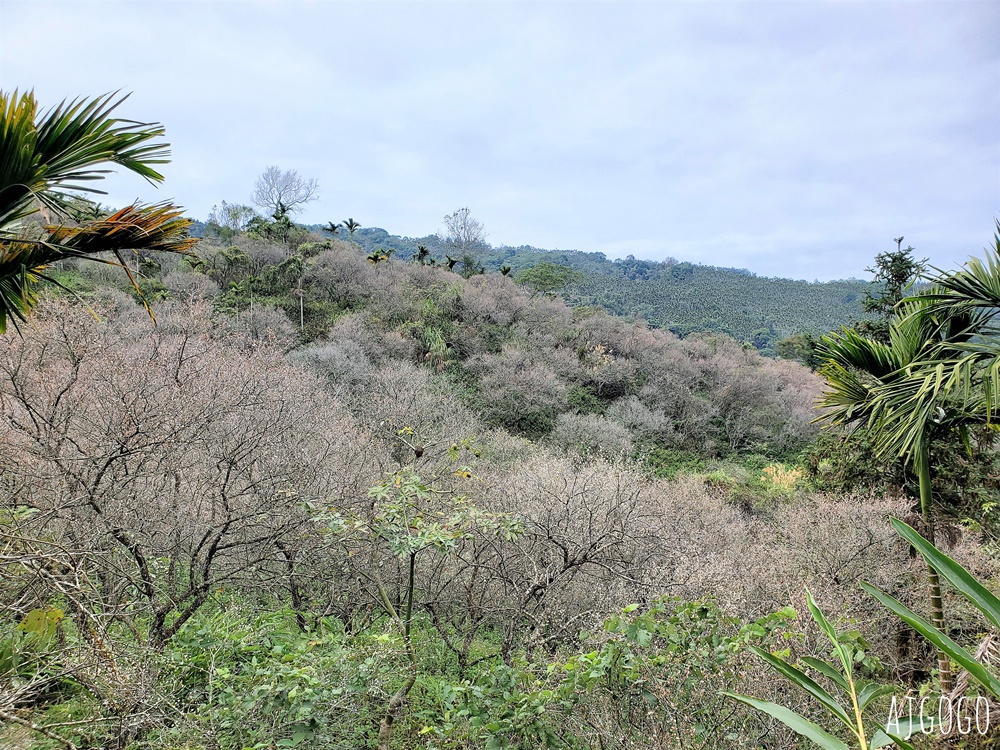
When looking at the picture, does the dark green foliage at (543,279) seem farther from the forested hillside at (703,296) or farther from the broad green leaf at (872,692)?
the broad green leaf at (872,692)

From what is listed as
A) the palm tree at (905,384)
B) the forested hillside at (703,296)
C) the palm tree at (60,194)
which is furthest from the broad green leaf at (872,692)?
the forested hillside at (703,296)

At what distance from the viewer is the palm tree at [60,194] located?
6.59ft

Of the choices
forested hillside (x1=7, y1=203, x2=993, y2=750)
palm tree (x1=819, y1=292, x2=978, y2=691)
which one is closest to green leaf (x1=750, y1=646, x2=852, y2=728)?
forested hillside (x1=7, y1=203, x2=993, y2=750)

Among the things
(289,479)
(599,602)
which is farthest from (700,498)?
(289,479)

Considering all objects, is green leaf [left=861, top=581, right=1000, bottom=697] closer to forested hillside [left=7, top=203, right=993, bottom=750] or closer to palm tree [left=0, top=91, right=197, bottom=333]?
forested hillside [left=7, top=203, right=993, bottom=750]

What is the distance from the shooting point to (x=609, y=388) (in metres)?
21.8

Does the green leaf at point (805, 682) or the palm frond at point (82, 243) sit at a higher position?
the palm frond at point (82, 243)

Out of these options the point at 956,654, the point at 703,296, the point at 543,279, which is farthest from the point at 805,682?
the point at 703,296

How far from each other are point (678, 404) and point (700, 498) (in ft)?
32.2

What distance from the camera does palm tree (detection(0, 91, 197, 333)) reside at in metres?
2.01

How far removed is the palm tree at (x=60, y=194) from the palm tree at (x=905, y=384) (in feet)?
16.8

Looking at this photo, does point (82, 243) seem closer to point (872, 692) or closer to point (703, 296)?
point (872, 692)

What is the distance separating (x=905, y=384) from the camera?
4.17 m

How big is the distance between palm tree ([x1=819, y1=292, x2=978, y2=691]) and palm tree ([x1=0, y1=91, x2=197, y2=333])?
5.11 meters
